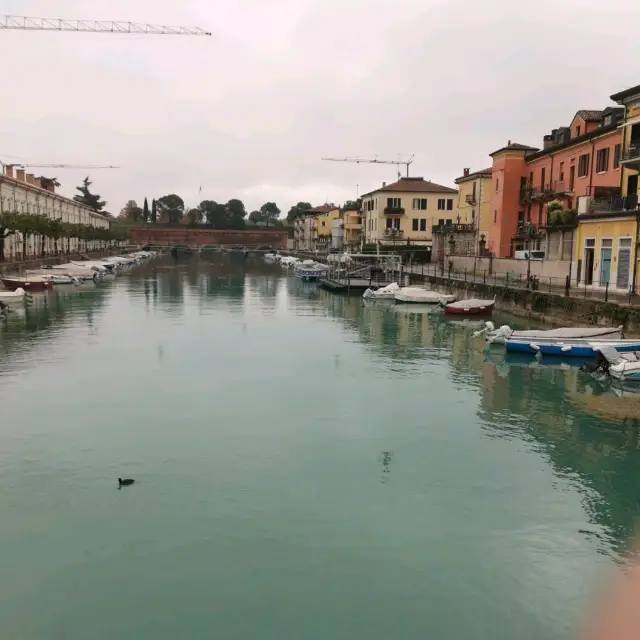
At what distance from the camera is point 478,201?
63.6 m

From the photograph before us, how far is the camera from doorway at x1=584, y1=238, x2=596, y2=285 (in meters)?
35.4

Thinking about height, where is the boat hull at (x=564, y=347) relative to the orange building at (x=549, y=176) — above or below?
below

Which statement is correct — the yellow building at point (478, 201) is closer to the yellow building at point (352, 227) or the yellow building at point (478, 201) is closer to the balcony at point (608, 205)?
the balcony at point (608, 205)

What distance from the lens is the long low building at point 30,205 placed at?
210 ft

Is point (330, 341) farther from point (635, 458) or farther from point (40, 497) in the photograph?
point (40, 497)

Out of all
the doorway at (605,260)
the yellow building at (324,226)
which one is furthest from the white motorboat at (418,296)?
the yellow building at (324,226)

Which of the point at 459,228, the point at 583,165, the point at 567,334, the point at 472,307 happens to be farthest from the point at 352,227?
the point at 567,334

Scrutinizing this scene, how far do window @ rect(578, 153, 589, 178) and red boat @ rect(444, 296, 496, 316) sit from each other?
11293 millimetres

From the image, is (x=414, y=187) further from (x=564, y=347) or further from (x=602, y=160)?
(x=564, y=347)

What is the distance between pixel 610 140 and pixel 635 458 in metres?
29.6

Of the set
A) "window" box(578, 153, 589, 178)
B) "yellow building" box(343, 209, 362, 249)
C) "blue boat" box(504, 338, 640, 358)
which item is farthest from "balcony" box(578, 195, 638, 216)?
"yellow building" box(343, 209, 362, 249)

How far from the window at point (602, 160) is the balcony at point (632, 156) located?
286 inches

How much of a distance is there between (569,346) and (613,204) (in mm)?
11811

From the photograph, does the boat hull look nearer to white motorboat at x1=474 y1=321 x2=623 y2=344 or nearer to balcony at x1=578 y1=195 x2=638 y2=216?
white motorboat at x1=474 y1=321 x2=623 y2=344
